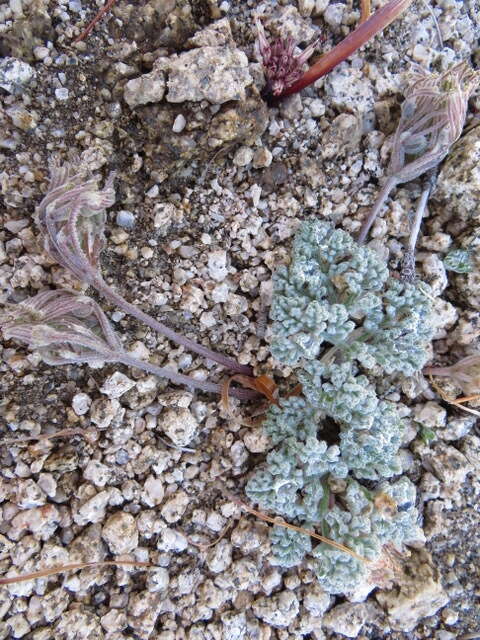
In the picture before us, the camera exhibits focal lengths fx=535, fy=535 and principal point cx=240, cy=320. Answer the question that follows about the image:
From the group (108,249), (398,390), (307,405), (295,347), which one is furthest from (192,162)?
(398,390)

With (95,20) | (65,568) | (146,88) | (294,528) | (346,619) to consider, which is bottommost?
(346,619)

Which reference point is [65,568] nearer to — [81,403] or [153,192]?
[81,403]

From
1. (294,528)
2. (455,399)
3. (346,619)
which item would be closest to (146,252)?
(294,528)

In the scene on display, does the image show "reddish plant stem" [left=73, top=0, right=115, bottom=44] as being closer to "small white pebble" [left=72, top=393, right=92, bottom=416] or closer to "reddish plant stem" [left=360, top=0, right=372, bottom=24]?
"reddish plant stem" [left=360, top=0, right=372, bottom=24]

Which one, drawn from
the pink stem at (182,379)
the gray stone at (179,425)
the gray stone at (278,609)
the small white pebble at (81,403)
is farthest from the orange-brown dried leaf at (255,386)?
the gray stone at (278,609)

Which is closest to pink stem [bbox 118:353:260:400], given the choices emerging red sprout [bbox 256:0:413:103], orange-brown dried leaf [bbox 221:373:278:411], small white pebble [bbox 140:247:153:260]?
orange-brown dried leaf [bbox 221:373:278:411]

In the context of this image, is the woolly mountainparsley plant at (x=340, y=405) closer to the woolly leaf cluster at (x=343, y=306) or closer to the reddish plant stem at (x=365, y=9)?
the woolly leaf cluster at (x=343, y=306)
